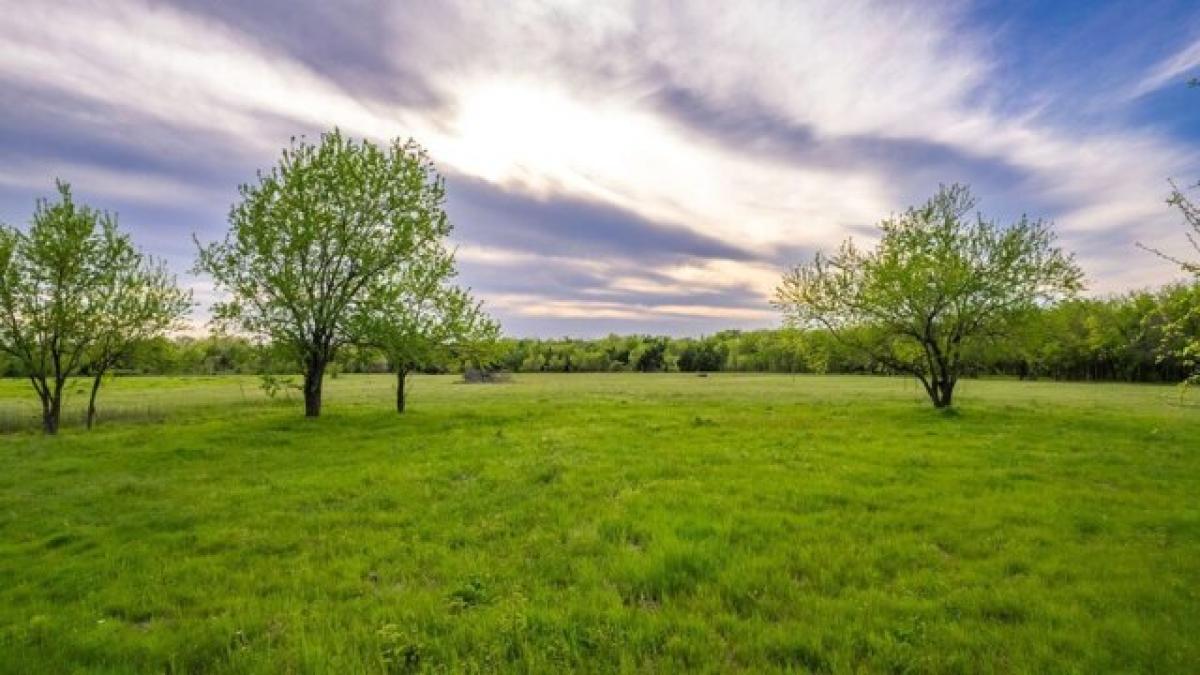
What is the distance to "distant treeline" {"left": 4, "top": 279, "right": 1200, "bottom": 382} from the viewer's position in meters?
37.1

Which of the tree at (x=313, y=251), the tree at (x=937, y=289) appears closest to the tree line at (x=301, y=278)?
the tree at (x=313, y=251)

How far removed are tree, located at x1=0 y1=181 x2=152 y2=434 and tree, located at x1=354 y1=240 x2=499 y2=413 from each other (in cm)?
1824

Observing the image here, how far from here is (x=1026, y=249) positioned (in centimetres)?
3866

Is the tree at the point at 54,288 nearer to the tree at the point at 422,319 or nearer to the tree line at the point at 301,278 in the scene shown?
the tree line at the point at 301,278

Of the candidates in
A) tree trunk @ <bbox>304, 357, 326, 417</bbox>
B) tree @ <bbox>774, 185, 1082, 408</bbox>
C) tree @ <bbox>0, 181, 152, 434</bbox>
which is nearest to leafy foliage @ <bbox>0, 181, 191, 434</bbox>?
tree @ <bbox>0, 181, 152, 434</bbox>

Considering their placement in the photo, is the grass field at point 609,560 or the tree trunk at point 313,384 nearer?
the grass field at point 609,560

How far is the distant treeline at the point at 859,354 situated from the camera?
37.1 m

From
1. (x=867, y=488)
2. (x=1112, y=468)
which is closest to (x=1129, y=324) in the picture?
(x=1112, y=468)

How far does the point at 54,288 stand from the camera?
1452 inches

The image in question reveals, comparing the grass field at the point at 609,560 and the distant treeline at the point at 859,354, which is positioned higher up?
the distant treeline at the point at 859,354

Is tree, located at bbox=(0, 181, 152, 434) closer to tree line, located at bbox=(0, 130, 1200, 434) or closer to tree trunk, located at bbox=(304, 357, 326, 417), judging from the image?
tree line, located at bbox=(0, 130, 1200, 434)

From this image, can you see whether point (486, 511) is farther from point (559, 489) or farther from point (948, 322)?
point (948, 322)

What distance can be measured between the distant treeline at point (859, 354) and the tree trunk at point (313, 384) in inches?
64.5

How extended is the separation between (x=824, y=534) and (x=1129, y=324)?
13313 cm
